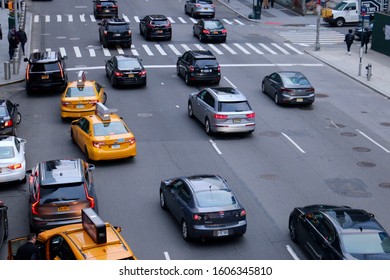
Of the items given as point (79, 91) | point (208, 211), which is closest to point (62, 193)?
point (208, 211)

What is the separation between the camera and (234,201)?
20.0 metres

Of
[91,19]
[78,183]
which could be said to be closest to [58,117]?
[78,183]

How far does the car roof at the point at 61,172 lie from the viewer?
20156 millimetres

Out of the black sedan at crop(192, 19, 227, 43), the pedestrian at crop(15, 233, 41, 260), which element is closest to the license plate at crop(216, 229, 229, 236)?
the pedestrian at crop(15, 233, 41, 260)

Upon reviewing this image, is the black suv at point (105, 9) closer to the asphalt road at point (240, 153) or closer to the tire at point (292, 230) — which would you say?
the asphalt road at point (240, 153)

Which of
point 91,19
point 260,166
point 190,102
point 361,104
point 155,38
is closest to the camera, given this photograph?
point 260,166

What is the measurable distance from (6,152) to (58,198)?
517 centimetres

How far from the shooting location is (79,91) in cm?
3238

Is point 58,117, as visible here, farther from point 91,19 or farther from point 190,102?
point 91,19

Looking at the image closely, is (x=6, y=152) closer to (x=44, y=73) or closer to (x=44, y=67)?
(x=44, y=73)

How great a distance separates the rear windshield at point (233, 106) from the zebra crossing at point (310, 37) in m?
24.0

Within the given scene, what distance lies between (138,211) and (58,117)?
12206 mm

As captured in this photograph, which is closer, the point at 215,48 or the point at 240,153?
the point at 240,153

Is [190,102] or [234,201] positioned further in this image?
[190,102]
